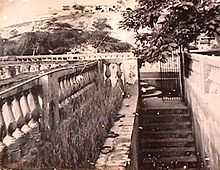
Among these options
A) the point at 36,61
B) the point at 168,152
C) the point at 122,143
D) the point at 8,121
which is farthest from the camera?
the point at 168,152

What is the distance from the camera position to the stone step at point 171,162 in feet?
13.7

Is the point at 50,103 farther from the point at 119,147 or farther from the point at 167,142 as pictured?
the point at 167,142

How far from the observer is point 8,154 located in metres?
1.27

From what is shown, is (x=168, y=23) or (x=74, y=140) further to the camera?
(x=168, y=23)

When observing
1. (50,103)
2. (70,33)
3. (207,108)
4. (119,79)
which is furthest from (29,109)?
(119,79)

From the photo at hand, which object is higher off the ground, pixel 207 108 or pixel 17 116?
pixel 17 116

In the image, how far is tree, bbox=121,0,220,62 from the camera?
14.5 ft

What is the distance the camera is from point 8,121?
1469 millimetres

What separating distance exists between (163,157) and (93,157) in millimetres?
2481

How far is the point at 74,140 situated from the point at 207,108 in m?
2.01

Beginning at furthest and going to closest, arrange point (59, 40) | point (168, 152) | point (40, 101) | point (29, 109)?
point (168, 152) < point (59, 40) < point (40, 101) < point (29, 109)

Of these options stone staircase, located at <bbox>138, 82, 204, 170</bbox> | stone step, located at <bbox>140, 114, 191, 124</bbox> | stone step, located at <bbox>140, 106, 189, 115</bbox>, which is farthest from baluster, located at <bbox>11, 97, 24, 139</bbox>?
stone step, located at <bbox>140, 106, 189, 115</bbox>

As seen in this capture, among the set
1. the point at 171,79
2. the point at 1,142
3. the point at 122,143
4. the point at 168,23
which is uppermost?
the point at 168,23

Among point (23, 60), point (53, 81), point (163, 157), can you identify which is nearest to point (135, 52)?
point (163, 157)
